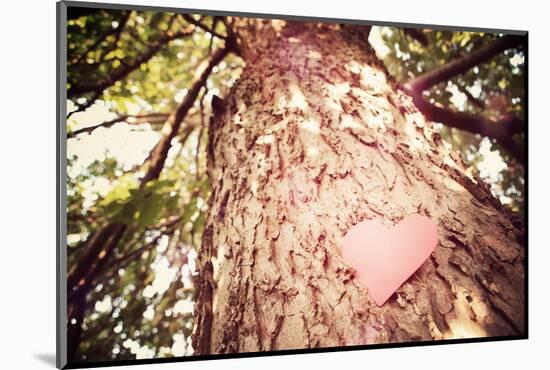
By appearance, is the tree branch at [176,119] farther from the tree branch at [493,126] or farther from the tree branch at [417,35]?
the tree branch at [493,126]

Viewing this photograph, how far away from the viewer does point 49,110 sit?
6.61 feet

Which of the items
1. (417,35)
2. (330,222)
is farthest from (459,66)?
(330,222)

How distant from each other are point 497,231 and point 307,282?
624 mm

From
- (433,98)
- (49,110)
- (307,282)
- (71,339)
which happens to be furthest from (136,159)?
(433,98)

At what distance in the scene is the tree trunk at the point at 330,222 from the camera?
178 cm

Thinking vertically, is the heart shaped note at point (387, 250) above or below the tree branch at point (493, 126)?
below

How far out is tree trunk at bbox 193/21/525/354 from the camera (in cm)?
178

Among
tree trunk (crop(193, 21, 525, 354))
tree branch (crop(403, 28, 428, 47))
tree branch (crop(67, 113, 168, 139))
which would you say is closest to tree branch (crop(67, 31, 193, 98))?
tree branch (crop(67, 113, 168, 139))

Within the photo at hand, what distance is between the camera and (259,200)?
6.01 feet

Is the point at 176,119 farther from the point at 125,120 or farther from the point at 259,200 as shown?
the point at 259,200

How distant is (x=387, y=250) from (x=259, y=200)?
0.52 metres

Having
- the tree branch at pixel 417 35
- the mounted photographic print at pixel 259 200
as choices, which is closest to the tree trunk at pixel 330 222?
the mounted photographic print at pixel 259 200

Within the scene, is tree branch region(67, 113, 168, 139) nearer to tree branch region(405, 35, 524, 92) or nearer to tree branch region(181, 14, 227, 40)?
tree branch region(181, 14, 227, 40)
